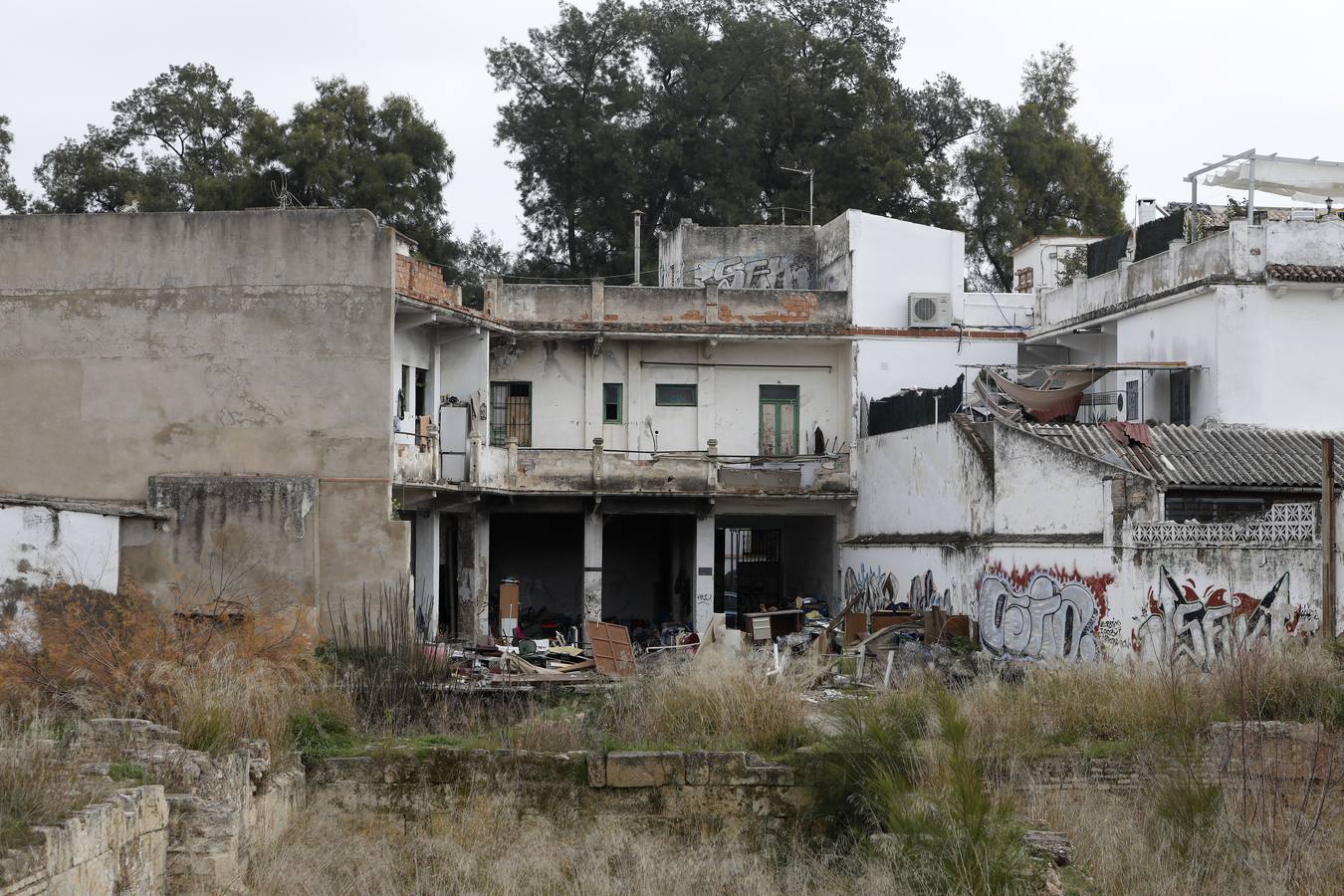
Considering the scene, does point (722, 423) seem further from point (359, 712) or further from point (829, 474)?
point (359, 712)

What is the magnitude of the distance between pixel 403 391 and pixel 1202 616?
580 inches

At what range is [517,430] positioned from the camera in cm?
3409

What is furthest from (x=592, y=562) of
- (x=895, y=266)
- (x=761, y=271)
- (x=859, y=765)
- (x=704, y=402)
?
(x=859, y=765)

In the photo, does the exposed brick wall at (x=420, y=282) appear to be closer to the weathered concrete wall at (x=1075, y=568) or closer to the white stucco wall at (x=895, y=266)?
the weathered concrete wall at (x=1075, y=568)

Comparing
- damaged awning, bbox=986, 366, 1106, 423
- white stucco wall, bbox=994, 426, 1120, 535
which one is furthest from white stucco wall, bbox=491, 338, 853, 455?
white stucco wall, bbox=994, 426, 1120, 535

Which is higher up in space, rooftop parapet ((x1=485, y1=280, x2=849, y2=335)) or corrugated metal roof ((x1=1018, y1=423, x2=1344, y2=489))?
rooftop parapet ((x1=485, y1=280, x2=849, y2=335))

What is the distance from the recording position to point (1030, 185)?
157ft

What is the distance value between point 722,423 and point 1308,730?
21.8m

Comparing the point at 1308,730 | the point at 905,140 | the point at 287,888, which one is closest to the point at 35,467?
the point at 287,888

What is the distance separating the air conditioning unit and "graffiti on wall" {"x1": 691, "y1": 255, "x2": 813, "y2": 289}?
13.7 ft

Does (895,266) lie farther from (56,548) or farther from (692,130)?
(56,548)

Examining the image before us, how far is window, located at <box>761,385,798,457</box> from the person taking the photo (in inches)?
1364

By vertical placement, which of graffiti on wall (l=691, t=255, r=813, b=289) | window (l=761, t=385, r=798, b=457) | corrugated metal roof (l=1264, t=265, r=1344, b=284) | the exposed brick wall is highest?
graffiti on wall (l=691, t=255, r=813, b=289)

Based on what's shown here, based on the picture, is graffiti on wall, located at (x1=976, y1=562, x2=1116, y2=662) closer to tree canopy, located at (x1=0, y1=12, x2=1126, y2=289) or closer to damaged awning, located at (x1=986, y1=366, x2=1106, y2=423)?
damaged awning, located at (x1=986, y1=366, x2=1106, y2=423)
